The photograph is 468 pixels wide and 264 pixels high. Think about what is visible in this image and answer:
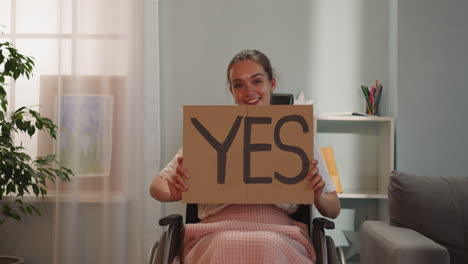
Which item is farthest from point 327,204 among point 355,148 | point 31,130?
point 31,130

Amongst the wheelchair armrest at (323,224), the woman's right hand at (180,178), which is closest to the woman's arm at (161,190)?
the woman's right hand at (180,178)

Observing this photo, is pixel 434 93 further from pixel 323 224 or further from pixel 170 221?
pixel 170 221

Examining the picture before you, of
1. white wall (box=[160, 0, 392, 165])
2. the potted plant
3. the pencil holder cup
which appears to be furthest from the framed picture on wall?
the pencil holder cup

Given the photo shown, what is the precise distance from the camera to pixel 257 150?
5.00 feet

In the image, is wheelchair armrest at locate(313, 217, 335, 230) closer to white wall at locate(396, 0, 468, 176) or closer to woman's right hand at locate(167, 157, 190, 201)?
woman's right hand at locate(167, 157, 190, 201)

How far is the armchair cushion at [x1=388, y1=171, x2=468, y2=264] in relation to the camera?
211cm

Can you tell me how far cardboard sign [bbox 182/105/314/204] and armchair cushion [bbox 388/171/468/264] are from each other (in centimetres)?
85

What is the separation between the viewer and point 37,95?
9.66ft

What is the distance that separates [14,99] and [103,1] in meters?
0.76

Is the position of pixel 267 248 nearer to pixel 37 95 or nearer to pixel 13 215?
pixel 13 215

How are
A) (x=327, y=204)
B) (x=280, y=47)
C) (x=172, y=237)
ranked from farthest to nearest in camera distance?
(x=280, y=47) → (x=327, y=204) → (x=172, y=237)

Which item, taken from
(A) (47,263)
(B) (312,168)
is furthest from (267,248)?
(A) (47,263)

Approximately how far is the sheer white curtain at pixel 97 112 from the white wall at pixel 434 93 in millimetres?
1367

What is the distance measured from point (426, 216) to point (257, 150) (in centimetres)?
99
